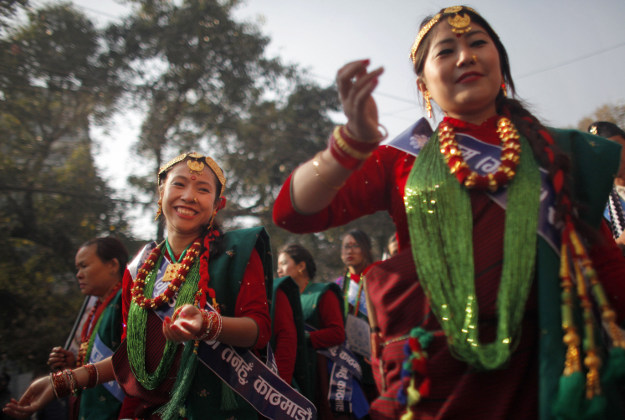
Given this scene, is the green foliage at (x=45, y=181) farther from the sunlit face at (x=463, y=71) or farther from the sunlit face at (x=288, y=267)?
the sunlit face at (x=463, y=71)

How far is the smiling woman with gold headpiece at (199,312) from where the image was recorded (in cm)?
223

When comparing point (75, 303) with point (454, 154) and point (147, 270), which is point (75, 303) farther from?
point (454, 154)

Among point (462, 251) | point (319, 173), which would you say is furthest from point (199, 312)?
point (462, 251)

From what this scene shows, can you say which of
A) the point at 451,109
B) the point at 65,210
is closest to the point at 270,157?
the point at 65,210

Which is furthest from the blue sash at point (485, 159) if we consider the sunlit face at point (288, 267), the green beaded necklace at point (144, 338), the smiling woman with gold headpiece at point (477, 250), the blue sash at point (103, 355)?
the sunlit face at point (288, 267)

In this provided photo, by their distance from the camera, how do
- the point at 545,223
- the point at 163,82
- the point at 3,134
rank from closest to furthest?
1. the point at 545,223
2. the point at 3,134
3. the point at 163,82

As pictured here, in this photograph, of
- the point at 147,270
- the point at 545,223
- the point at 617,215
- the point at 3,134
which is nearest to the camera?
the point at 545,223

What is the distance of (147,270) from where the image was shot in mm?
Result: 2627

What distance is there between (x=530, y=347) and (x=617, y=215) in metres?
2.30

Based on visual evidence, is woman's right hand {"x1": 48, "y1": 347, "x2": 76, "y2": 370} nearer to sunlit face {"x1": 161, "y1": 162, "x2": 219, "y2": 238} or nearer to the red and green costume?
sunlit face {"x1": 161, "y1": 162, "x2": 219, "y2": 238}

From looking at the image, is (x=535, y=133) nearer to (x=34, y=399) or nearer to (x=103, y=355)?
(x=34, y=399)

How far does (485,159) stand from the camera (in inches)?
56.3

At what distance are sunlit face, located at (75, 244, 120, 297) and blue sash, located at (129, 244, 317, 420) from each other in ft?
5.57

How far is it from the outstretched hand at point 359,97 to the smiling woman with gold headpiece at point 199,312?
1.08m
